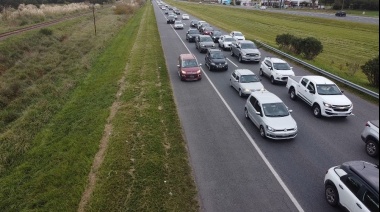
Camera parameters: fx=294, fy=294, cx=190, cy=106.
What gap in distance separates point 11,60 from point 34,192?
27404 mm

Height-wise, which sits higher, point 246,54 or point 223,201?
point 246,54

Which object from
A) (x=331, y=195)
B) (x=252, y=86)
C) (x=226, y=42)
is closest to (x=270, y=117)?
(x=331, y=195)

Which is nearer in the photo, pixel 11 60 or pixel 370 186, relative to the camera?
pixel 370 186

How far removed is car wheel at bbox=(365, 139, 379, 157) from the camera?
12.2m

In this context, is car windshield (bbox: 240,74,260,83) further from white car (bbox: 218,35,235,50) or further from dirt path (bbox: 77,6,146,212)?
white car (bbox: 218,35,235,50)

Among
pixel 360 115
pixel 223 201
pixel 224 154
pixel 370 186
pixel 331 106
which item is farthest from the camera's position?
pixel 360 115

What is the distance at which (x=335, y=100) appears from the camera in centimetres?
1589

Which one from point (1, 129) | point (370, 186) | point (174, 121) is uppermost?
point (370, 186)

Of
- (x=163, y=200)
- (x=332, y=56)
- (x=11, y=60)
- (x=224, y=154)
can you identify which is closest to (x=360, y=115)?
(x=224, y=154)

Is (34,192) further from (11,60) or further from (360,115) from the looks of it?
(11,60)

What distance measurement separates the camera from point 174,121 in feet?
51.8

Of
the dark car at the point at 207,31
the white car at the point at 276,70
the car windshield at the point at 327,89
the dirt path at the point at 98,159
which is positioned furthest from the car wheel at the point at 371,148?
the dark car at the point at 207,31

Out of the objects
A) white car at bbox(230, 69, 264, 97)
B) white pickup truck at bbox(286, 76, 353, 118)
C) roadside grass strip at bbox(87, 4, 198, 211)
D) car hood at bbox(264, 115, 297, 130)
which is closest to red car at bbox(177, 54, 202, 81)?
roadside grass strip at bbox(87, 4, 198, 211)

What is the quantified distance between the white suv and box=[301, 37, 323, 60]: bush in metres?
22.6
